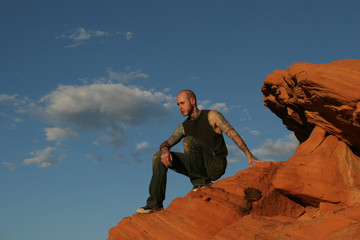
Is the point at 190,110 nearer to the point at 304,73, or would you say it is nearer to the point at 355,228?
the point at 304,73

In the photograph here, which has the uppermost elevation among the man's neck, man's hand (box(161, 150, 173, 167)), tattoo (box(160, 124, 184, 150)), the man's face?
the man's face

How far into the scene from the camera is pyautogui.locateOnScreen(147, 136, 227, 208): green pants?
29.2ft

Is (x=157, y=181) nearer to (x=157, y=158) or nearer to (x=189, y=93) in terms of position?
(x=157, y=158)

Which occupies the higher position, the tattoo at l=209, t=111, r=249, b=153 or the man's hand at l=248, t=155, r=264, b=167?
the tattoo at l=209, t=111, r=249, b=153

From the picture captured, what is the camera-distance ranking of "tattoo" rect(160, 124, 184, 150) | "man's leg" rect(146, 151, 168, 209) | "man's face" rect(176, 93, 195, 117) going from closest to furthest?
1. "man's leg" rect(146, 151, 168, 209)
2. "man's face" rect(176, 93, 195, 117)
3. "tattoo" rect(160, 124, 184, 150)

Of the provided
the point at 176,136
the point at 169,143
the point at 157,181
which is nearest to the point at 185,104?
the point at 176,136

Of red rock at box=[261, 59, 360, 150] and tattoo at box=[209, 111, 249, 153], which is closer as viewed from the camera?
red rock at box=[261, 59, 360, 150]

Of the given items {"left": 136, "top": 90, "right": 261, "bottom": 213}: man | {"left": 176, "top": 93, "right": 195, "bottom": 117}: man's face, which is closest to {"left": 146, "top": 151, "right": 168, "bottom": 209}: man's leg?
{"left": 136, "top": 90, "right": 261, "bottom": 213}: man

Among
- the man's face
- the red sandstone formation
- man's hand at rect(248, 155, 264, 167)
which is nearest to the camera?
the red sandstone formation

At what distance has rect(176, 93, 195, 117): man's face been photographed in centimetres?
937

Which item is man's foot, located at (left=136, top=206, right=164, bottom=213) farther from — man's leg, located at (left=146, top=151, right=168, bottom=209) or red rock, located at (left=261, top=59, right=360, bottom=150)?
red rock, located at (left=261, top=59, right=360, bottom=150)

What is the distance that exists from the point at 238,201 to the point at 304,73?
2.80m

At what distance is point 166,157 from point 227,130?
1382 millimetres

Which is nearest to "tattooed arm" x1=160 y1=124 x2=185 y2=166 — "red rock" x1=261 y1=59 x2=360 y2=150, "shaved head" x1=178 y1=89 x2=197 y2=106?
"shaved head" x1=178 y1=89 x2=197 y2=106
